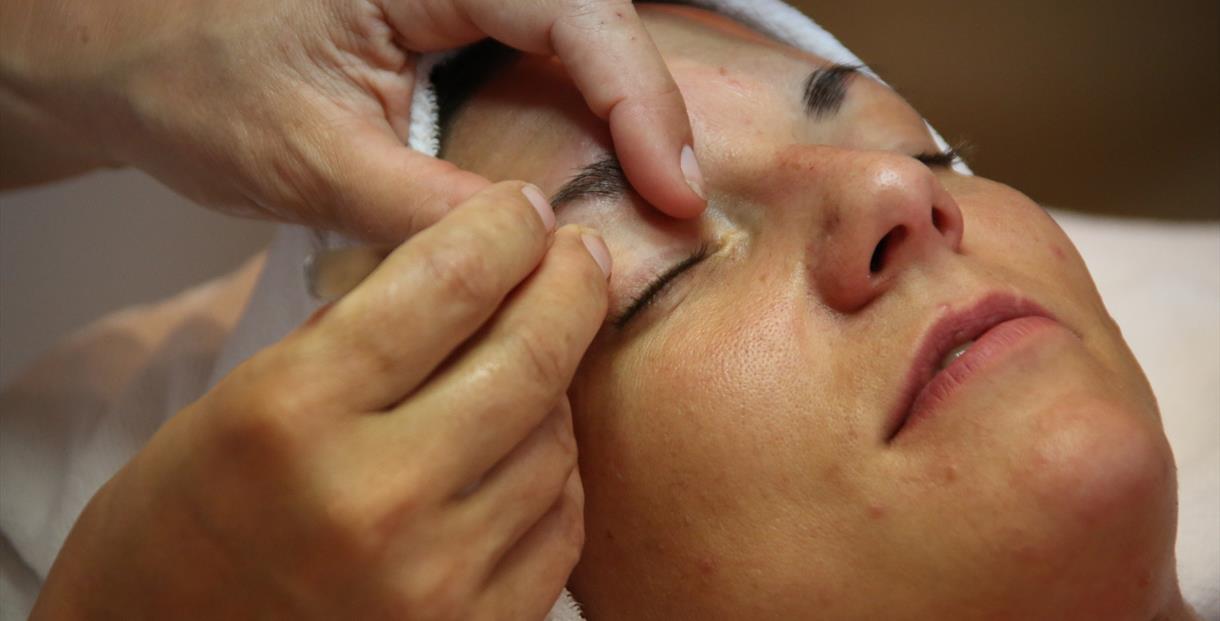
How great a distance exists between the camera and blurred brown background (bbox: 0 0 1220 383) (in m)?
1.82

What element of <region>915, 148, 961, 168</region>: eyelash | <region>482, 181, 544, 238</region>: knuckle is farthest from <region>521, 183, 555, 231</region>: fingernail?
<region>915, 148, 961, 168</region>: eyelash

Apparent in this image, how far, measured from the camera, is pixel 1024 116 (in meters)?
2.03

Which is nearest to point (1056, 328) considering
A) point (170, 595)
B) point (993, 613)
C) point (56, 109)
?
point (993, 613)

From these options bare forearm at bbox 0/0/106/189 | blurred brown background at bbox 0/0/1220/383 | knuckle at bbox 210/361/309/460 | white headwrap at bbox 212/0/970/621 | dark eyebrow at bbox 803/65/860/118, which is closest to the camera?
knuckle at bbox 210/361/309/460

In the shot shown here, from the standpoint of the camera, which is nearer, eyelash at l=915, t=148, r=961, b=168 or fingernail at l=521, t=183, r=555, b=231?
fingernail at l=521, t=183, r=555, b=231

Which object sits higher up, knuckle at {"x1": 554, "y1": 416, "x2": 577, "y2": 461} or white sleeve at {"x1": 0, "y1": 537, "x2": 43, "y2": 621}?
knuckle at {"x1": 554, "y1": 416, "x2": 577, "y2": 461}

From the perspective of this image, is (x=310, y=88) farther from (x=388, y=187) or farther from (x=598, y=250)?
(x=598, y=250)

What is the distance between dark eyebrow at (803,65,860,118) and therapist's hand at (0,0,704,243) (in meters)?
0.17

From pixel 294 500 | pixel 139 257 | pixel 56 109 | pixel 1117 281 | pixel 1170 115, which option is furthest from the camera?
pixel 1170 115

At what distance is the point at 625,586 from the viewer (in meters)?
0.82

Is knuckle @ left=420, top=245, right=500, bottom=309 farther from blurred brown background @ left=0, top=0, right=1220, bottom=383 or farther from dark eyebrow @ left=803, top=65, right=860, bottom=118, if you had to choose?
blurred brown background @ left=0, top=0, right=1220, bottom=383

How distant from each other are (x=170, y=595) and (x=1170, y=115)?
80.2 inches

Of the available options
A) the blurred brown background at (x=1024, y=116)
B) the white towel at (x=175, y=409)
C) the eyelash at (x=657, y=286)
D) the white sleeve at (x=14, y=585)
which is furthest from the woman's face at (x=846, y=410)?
the blurred brown background at (x=1024, y=116)

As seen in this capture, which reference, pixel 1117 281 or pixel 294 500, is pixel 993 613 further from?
pixel 1117 281
